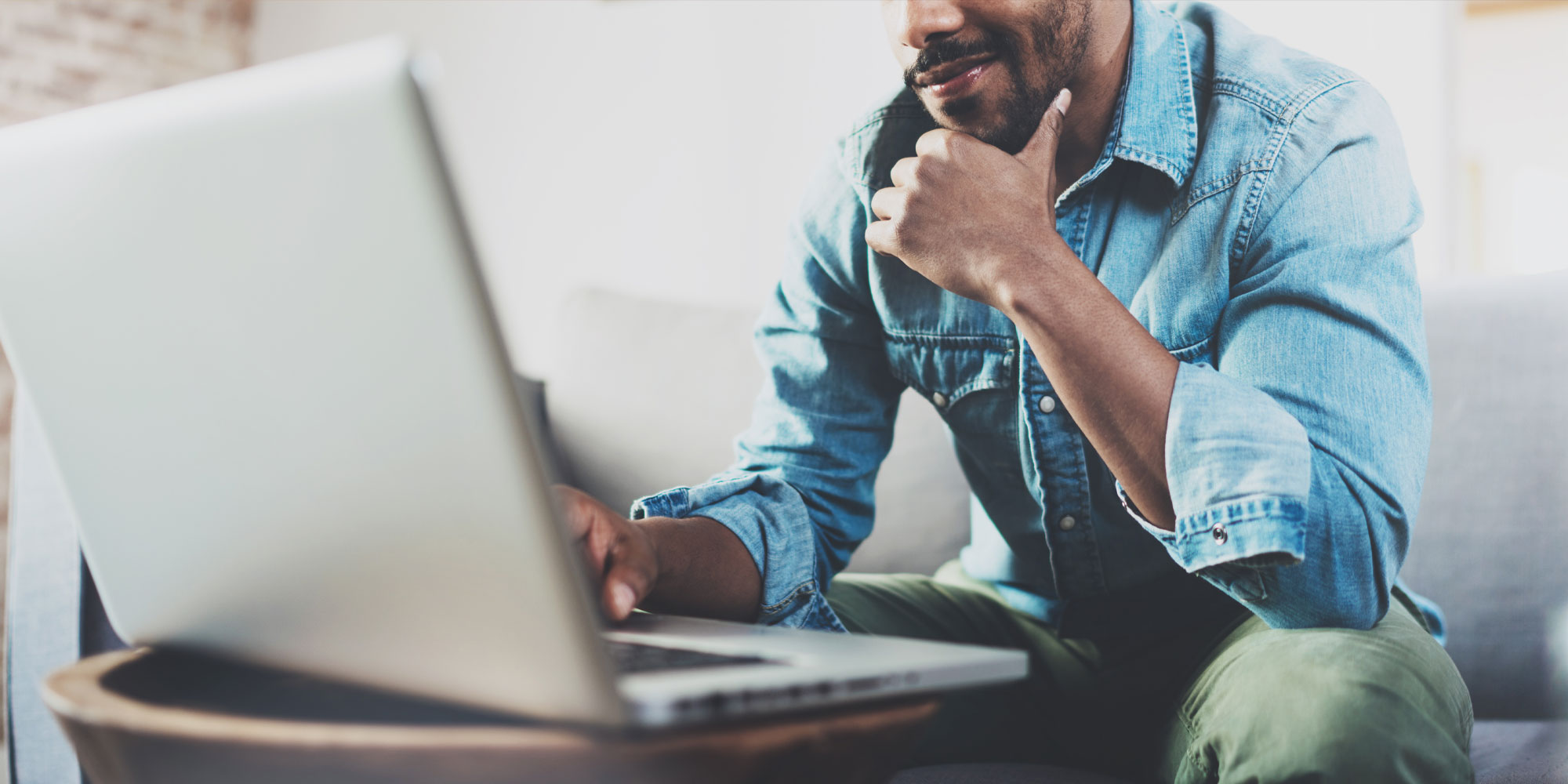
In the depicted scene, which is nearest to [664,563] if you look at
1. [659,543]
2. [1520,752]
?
[659,543]

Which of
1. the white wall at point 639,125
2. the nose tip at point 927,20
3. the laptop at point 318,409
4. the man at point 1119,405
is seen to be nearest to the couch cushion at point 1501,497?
the man at point 1119,405

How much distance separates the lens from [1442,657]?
72 cm

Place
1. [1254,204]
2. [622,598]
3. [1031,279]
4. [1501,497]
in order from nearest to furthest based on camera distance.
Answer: [622,598]
[1031,279]
[1254,204]
[1501,497]

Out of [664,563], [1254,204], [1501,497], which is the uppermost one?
[1254,204]

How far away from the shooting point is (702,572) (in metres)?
0.79

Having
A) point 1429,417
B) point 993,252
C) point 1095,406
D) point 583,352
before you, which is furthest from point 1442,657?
point 583,352

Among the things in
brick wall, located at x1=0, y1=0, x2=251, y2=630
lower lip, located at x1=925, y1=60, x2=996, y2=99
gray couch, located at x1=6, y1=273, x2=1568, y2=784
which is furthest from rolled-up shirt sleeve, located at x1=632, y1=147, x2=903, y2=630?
brick wall, located at x1=0, y1=0, x2=251, y2=630

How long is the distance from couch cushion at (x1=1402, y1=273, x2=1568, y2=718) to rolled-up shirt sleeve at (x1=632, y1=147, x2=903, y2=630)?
2.22 feet

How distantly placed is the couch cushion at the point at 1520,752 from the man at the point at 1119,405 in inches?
4.9

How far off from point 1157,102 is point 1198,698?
53 centimetres

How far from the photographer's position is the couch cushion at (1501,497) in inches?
45.5

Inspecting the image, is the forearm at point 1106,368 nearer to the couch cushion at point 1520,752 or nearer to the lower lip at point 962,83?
the lower lip at point 962,83

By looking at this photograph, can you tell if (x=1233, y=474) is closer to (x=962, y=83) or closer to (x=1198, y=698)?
(x=1198, y=698)

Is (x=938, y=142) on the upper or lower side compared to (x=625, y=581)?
upper
